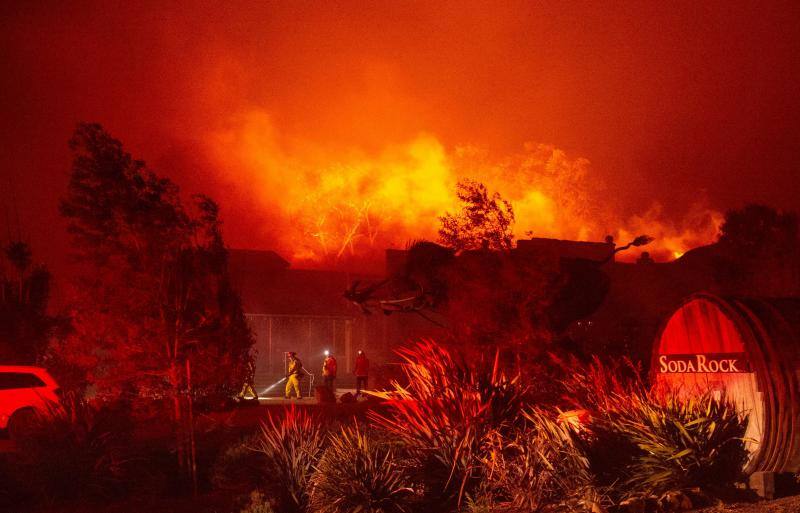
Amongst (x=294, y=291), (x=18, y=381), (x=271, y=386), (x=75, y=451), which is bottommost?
(x=75, y=451)

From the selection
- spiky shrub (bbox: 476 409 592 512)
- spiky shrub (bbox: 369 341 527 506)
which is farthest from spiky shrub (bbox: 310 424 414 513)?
spiky shrub (bbox: 476 409 592 512)

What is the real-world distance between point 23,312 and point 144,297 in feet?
50.6

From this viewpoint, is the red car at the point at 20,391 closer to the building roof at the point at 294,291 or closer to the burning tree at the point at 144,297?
the burning tree at the point at 144,297

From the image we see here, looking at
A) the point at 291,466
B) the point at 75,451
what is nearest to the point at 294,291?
the point at 75,451

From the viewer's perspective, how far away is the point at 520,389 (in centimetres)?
938

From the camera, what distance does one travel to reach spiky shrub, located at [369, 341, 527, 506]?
26.8 feet

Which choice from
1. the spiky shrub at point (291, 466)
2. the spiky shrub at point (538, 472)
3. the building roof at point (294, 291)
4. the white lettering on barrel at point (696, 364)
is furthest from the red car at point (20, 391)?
the building roof at point (294, 291)

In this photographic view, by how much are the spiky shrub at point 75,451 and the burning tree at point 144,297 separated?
0.76 m

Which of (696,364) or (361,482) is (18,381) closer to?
(361,482)

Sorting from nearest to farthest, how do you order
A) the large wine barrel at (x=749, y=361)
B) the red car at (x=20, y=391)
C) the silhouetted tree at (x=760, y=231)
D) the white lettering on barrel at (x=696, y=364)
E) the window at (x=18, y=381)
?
the large wine barrel at (x=749, y=361)
the white lettering on barrel at (x=696, y=364)
the red car at (x=20, y=391)
the window at (x=18, y=381)
the silhouetted tree at (x=760, y=231)

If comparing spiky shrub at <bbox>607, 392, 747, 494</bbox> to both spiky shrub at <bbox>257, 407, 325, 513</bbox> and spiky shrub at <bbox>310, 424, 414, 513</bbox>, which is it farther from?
spiky shrub at <bbox>257, 407, 325, 513</bbox>

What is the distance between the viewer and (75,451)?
40.2ft

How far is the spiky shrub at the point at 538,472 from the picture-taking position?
24.7 feet

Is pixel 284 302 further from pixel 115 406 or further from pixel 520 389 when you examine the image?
pixel 520 389
